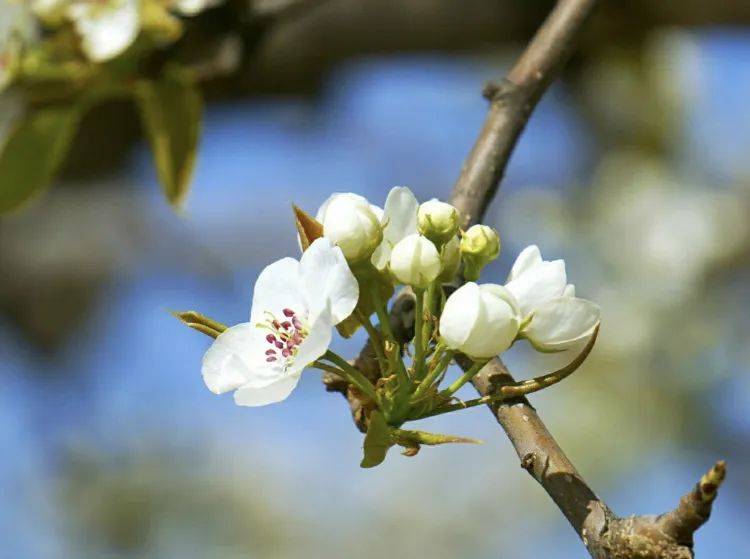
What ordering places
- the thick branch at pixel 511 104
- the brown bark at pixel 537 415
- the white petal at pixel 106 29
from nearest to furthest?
1. the brown bark at pixel 537 415
2. the thick branch at pixel 511 104
3. the white petal at pixel 106 29

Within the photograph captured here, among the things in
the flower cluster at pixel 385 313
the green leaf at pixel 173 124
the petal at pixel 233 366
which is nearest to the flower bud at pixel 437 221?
the flower cluster at pixel 385 313

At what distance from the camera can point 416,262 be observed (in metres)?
0.55

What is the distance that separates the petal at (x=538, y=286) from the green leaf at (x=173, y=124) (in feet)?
1.63

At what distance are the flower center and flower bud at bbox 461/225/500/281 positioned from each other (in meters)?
0.09

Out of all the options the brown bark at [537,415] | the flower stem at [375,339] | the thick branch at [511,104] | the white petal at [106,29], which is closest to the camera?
the brown bark at [537,415]

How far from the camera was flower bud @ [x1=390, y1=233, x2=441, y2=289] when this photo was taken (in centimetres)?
55

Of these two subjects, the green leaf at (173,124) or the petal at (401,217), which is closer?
the petal at (401,217)

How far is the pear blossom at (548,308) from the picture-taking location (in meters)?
0.56

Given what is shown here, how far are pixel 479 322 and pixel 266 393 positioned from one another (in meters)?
0.11

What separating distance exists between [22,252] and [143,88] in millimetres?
1595

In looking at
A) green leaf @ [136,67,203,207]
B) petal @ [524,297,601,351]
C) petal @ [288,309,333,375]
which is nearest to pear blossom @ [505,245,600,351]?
petal @ [524,297,601,351]

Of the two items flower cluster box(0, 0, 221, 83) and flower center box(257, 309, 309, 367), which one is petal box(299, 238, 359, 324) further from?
flower cluster box(0, 0, 221, 83)

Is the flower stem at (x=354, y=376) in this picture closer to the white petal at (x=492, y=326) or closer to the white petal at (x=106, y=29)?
the white petal at (x=492, y=326)

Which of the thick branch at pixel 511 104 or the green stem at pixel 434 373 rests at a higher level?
the thick branch at pixel 511 104
